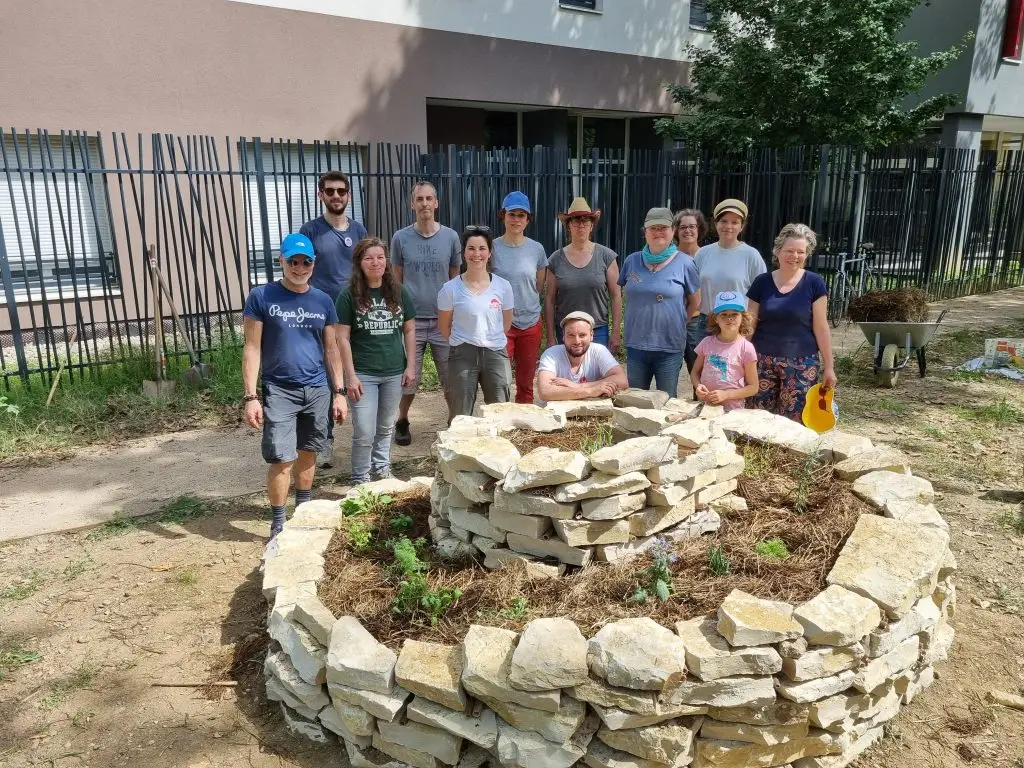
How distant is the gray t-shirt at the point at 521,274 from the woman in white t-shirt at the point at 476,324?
1.07ft

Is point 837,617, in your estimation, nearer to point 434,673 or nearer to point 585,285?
point 434,673

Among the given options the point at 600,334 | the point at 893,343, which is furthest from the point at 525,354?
the point at 893,343

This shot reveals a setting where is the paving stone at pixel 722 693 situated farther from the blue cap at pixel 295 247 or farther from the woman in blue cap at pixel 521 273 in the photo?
the woman in blue cap at pixel 521 273

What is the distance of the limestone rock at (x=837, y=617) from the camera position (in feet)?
9.20

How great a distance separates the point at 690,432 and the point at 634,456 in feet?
1.59

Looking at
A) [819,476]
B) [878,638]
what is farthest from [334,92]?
[878,638]

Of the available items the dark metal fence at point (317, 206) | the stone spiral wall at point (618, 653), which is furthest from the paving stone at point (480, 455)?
the dark metal fence at point (317, 206)

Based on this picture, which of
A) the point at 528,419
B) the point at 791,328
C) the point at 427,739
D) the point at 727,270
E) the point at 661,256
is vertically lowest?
the point at 427,739

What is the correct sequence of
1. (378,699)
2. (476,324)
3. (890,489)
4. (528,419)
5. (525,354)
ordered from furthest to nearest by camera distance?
(525,354)
(476,324)
(528,419)
(890,489)
(378,699)

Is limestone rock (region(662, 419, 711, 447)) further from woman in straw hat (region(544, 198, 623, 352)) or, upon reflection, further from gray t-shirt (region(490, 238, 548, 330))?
gray t-shirt (region(490, 238, 548, 330))

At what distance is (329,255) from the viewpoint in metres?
5.70

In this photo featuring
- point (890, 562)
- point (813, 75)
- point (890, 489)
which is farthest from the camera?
point (813, 75)

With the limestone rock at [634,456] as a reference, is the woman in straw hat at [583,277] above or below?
above

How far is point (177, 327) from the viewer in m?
7.73
